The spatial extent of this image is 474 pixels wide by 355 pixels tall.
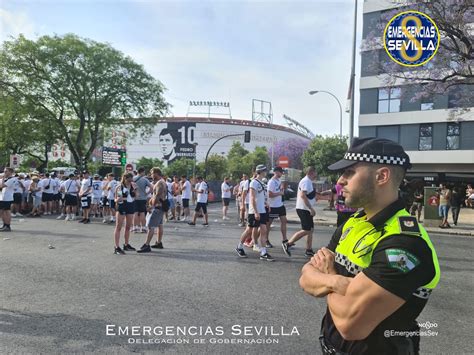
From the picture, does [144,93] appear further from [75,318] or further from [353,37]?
[75,318]

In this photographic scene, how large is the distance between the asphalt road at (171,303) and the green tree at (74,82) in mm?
20128

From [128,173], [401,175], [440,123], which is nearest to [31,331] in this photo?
[401,175]

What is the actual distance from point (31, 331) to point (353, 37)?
20.2 meters

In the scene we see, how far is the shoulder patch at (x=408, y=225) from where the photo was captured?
62.0 inches

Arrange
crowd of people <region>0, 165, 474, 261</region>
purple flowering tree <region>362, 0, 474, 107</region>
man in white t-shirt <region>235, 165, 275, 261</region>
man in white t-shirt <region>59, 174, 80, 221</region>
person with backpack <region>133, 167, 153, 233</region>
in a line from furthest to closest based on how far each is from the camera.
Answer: man in white t-shirt <region>59, 174, 80, 221</region> → purple flowering tree <region>362, 0, 474, 107</region> → person with backpack <region>133, 167, 153, 233</region> → crowd of people <region>0, 165, 474, 261</region> → man in white t-shirt <region>235, 165, 275, 261</region>

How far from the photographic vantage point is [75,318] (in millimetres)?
4363

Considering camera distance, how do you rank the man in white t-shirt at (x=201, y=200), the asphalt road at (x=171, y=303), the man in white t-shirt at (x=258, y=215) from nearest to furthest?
the asphalt road at (x=171, y=303)
the man in white t-shirt at (x=258, y=215)
the man in white t-shirt at (x=201, y=200)

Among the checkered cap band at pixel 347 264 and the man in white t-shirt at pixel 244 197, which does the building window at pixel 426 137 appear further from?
the checkered cap band at pixel 347 264

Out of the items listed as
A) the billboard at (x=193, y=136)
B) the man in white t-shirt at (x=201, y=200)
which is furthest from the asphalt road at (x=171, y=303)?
the billboard at (x=193, y=136)

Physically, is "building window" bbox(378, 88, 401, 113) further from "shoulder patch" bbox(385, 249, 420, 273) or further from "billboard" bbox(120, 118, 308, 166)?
"billboard" bbox(120, 118, 308, 166)

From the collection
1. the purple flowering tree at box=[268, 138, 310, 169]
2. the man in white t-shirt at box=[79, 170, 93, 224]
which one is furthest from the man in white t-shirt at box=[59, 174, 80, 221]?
the purple flowering tree at box=[268, 138, 310, 169]

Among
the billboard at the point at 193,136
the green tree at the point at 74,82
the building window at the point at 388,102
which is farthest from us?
the billboard at the point at 193,136

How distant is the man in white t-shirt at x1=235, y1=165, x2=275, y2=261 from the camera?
26.6ft

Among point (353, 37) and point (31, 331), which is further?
point (353, 37)
